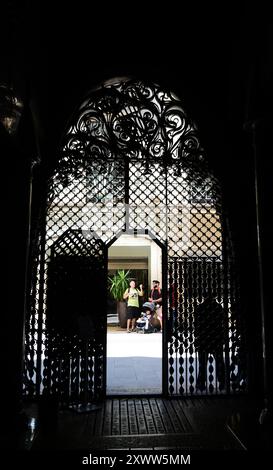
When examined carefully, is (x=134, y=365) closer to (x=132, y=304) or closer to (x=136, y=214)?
(x=136, y=214)

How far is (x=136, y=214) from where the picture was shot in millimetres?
4832

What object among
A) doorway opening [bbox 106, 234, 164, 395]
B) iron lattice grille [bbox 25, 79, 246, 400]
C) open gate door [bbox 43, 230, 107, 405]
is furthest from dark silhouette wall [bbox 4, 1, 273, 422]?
doorway opening [bbox 106, 234, 164, 395]

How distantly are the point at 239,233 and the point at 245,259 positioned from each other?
13.8 inches

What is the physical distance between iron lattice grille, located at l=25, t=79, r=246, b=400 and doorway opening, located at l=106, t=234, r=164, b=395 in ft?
1.66

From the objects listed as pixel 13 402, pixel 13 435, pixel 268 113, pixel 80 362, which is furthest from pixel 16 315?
pixel 268 113

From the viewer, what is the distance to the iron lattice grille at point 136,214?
14.5ft

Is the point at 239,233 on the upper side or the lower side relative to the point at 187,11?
lower

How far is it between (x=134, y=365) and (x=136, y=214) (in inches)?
111

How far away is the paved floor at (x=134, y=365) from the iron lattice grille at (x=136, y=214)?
388 millimetres

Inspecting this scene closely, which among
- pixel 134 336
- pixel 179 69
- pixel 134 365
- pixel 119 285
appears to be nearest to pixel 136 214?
pixel 179 69

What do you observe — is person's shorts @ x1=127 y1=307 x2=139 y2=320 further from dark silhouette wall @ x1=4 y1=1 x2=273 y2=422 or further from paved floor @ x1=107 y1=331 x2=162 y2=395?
dark silhouette wall @ x1=4 y1=1 x2=273 y2=422

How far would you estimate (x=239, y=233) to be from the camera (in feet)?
15.2

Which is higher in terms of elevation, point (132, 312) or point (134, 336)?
point (132, 312)
